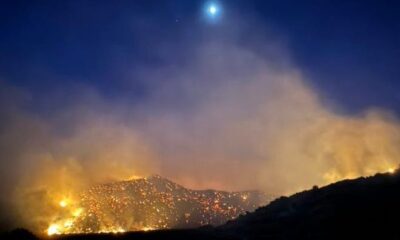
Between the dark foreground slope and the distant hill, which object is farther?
the dark foreground slope

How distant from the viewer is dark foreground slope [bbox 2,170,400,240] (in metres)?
53.8

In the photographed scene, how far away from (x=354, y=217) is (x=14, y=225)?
584 feet

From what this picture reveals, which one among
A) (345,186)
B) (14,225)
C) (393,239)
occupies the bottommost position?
(393,239)

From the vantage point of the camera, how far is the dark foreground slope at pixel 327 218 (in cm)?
5385

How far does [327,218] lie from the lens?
59.4 meters

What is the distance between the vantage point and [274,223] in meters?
64.4

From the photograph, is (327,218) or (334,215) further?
(334,215)

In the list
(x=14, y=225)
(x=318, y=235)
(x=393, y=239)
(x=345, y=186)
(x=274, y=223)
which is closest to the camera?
(x=393, y=239)

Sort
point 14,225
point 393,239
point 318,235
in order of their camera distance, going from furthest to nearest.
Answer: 1. point 14,225
2. point 318,235
3. point 393,239

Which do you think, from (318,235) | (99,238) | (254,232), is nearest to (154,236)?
(99,238)

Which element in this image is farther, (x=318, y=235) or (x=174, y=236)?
(x=174, y=236)

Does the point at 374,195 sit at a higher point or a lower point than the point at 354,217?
higher

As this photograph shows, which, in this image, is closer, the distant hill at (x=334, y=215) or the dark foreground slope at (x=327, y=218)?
the distant hill at (x=334, y=215)

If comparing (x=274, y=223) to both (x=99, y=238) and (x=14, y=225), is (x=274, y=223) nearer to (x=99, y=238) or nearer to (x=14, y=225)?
(x=99, y=238)
